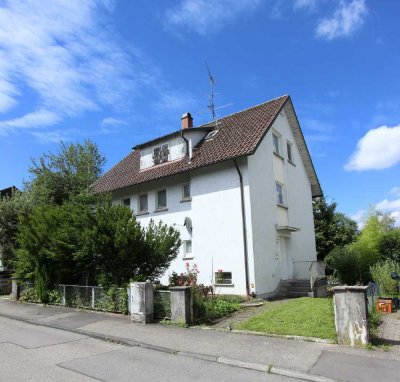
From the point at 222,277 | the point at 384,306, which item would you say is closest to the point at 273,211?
the point at 222,277

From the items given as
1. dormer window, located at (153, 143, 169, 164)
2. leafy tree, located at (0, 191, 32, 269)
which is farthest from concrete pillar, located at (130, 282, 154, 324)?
leafy tree, located at (0, 191, 32, 269)

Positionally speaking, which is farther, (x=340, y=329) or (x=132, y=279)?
(x=132, y=279)

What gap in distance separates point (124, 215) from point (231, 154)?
5.31 m

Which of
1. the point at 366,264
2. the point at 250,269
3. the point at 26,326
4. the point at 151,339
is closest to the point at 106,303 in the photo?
the point at 26,326

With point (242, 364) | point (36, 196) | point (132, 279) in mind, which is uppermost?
point (36, 196)

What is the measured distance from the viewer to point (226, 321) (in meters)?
11.1

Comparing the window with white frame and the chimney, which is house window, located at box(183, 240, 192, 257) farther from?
the chimney

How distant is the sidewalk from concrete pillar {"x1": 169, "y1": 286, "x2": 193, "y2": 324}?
1.42 feet

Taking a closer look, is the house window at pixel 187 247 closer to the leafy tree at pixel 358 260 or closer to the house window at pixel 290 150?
the house window at pixel 290 150

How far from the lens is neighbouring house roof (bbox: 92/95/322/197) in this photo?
16859mm

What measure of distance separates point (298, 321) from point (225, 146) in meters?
9.21

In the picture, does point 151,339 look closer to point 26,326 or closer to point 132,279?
point 132,279

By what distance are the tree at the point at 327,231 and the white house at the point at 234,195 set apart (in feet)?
30.6

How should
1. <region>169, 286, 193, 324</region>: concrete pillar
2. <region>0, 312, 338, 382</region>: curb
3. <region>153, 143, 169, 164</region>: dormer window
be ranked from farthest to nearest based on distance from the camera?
1. <region>153, 143, 169, 164</region>: dormer window
2. <region>169, 286, 193, 324</region>: concrete pillar
3. <region>0, 312, 338, 382</region>: curb
